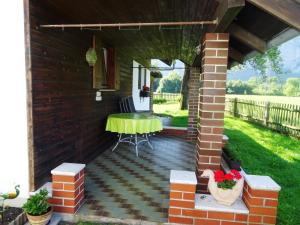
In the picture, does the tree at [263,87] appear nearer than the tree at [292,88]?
Yes

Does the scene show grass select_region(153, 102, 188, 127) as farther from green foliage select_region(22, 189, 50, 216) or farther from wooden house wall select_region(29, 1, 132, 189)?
green foliage select_region(22, 189, 50, 216)

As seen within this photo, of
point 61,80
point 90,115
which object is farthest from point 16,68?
point 90,115

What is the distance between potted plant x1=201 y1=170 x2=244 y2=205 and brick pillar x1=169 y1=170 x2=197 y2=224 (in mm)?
261

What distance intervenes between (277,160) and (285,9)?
4953 mm

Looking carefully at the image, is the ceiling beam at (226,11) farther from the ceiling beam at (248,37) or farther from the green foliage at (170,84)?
the green foliage at (170,84)

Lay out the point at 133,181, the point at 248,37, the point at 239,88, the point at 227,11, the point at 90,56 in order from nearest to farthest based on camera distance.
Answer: the point at 227,11 → the point at 248,37 → the point at 133,181 → the point at 90,56 → the point at 239,88

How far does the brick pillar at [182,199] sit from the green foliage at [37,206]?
1.39m

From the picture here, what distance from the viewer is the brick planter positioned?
9.18 feet

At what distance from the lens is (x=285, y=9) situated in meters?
2.09

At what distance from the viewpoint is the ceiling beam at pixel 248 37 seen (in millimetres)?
3170

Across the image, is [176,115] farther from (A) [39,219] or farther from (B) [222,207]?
(A) [39,219]

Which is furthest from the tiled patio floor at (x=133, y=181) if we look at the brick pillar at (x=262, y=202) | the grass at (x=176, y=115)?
the grass at (x=176, y=115)

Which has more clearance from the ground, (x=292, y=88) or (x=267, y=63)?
(x=267, y=63)

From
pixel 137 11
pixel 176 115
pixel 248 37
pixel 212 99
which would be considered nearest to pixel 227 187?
pixel 212 99
